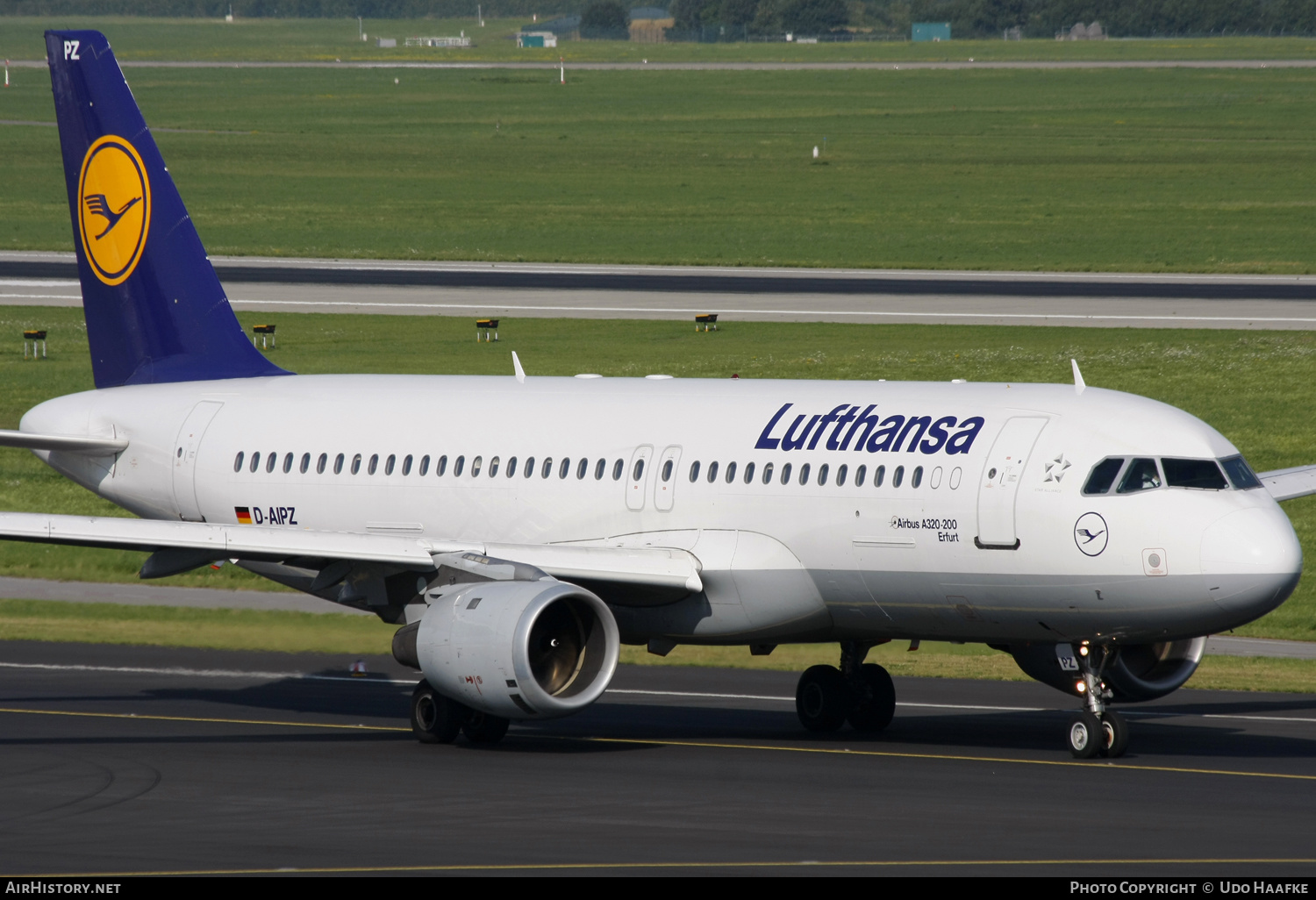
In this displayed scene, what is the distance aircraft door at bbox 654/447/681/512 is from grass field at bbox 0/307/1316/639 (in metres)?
24.2

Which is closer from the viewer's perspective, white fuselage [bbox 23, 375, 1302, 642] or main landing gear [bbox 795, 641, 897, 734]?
white fuselage [bbox 23, 375, 1302, 642]

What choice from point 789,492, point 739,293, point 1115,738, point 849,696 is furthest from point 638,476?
point 739,293

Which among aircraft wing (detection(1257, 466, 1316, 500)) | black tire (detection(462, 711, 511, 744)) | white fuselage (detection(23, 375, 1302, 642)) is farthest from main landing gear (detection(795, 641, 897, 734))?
aircraft wing (detection(1257, 466, 1316, 500))

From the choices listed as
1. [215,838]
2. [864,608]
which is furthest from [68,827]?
[864,608]

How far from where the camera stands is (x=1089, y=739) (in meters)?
26.5

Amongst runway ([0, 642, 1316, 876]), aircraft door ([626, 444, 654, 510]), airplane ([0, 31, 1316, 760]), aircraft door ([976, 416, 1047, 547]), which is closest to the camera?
runway ([0, 642, 1316, 876])

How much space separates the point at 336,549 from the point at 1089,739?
10.4 meters

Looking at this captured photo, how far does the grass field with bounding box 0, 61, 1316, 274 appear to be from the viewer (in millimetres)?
99062

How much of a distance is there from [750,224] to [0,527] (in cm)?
8360

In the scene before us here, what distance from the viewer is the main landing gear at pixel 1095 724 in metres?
26.6

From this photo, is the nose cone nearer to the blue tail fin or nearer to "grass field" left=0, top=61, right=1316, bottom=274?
the blue tail fin

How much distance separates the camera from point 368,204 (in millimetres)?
117500

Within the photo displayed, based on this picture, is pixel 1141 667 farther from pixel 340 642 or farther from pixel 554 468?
pixel 340 642

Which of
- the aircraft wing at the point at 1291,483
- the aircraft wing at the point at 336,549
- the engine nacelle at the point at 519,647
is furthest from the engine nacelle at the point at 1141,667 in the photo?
the engine nacelle at the point at 519,647
